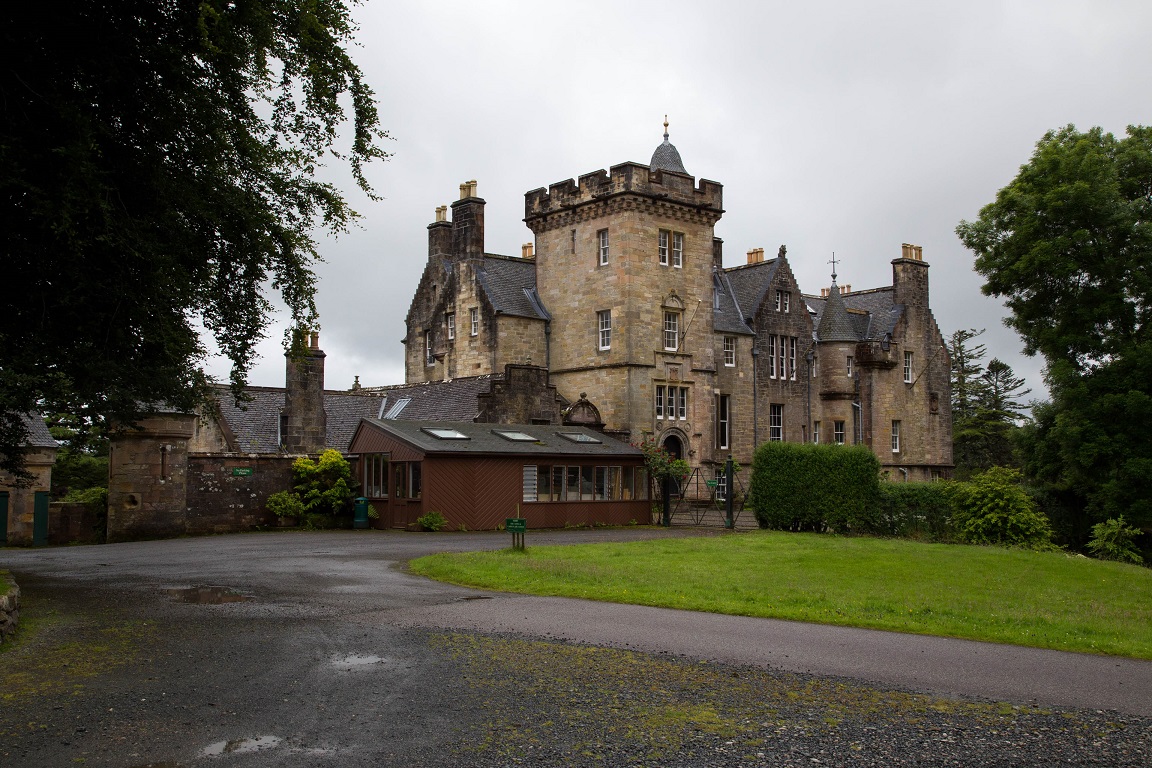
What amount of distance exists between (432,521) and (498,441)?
3764 mm

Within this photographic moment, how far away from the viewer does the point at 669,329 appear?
142ft

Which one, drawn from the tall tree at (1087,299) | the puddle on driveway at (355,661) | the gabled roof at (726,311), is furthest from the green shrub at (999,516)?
the puddle on driveway at (355,661)

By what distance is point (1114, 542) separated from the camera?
3053 cm

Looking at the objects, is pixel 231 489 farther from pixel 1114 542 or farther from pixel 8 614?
pixel 1114 542

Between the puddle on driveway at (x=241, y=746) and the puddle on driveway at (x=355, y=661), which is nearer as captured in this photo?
the puddle on driveway at (x=241, y=746)

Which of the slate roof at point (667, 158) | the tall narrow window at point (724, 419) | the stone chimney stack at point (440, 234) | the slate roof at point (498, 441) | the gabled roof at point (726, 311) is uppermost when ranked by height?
the slate roof at point (667, 158)

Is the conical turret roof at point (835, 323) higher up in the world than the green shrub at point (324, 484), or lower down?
higher up

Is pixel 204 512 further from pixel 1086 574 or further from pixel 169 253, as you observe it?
pixel 1086 574

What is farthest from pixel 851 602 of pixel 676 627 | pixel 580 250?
pixel 580 250

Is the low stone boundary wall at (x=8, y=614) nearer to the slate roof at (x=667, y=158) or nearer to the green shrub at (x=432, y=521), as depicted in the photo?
the green shrub at (x=432, y=521)

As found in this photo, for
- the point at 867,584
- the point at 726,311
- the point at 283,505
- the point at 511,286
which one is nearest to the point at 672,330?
the point at 726,311

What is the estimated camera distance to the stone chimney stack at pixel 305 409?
3719 centimetres

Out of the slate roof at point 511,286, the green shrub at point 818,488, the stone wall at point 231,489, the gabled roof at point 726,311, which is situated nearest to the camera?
the green shrub at point 818,488

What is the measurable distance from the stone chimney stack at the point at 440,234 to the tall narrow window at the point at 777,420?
55.3 ft
